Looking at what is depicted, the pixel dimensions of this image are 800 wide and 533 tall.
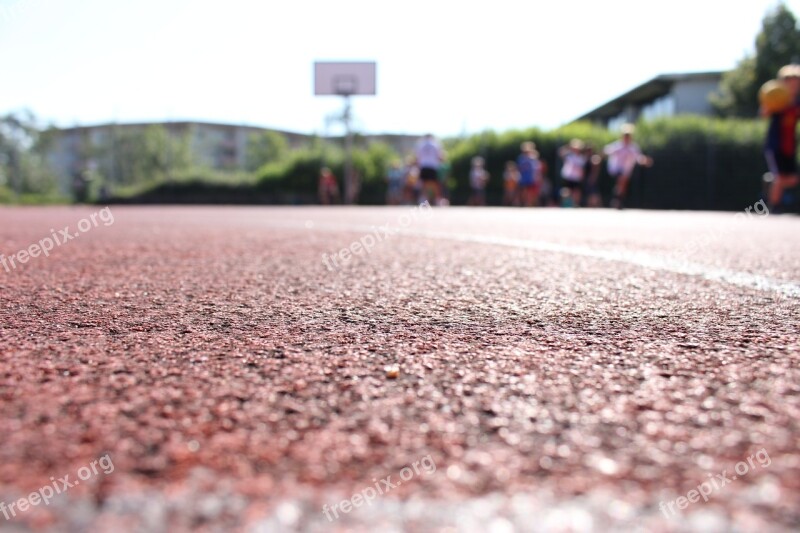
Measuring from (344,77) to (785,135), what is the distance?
21.7m

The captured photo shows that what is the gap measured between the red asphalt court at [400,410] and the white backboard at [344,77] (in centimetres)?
2571

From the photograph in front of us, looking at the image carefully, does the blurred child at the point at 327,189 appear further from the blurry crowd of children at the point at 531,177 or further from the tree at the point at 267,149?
the tree at the point at 267,149

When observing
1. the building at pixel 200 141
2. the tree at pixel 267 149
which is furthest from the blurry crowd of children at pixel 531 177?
the building at pixel 200 141

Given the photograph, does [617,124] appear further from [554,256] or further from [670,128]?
[554,256]

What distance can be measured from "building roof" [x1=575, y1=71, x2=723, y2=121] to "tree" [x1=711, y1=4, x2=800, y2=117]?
1.35 m

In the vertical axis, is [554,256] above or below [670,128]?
below

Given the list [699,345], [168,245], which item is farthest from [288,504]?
[168,245]

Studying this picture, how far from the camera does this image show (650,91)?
121ft

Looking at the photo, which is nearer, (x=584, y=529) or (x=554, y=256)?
(x=584, y=529)

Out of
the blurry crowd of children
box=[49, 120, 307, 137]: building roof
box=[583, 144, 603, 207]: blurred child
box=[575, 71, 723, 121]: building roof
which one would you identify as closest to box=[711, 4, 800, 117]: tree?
box=[575, 71, 723, 121]: building roof

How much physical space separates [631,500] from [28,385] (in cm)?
81

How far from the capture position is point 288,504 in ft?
1.93

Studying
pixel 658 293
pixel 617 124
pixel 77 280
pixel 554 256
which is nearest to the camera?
pixel 658 293

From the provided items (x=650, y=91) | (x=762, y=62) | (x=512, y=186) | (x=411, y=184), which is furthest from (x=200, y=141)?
(x=512, y=186)
